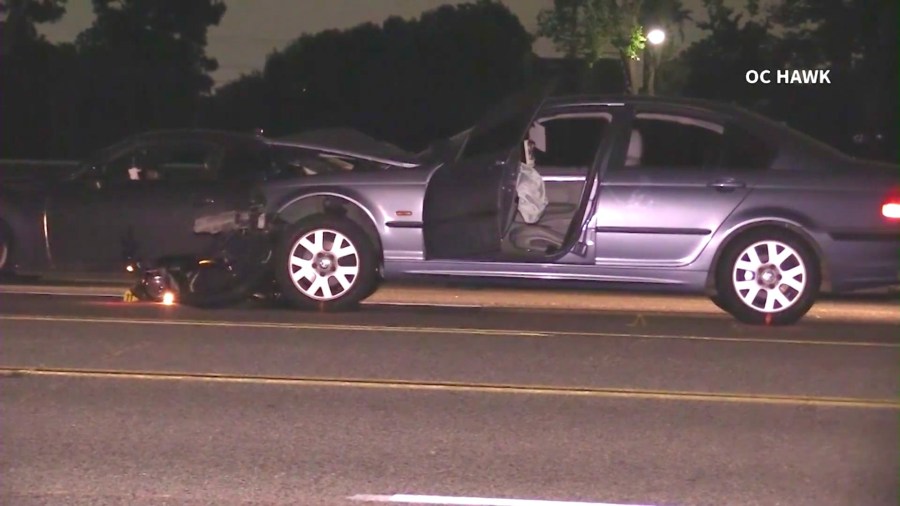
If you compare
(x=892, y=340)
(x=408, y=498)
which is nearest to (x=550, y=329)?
(x=892, y=340)

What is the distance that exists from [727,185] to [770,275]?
0.73 metres

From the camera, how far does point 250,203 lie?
10305 mm

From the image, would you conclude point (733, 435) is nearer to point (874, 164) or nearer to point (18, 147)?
point (874, 164)

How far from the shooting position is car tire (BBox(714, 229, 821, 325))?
9.45 m

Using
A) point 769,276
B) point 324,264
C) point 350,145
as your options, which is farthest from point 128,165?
point 769,276

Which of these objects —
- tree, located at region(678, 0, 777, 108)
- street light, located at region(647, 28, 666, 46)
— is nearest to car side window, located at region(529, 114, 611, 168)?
street light, located at region(647, 28, 666, 46)

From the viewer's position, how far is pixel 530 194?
10430 millimetres

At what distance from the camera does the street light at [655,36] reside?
19516mm

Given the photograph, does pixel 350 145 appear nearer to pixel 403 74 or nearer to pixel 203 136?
pixel 203 136

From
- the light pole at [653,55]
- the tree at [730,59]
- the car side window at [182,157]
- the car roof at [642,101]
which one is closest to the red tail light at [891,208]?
the car roof at [642,101]

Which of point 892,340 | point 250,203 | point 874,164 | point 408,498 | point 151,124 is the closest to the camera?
point 408,498

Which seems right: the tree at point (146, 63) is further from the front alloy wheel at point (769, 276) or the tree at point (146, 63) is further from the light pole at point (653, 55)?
the front alloy wheel at point (769, 276)

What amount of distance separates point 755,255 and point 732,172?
25.0 inches

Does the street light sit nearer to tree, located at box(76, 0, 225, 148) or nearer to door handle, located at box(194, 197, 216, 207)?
door handle, located at box(194, 197, 216, 207)
